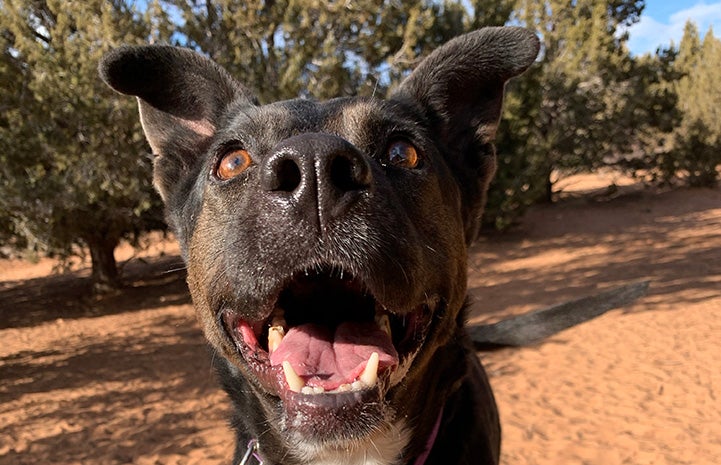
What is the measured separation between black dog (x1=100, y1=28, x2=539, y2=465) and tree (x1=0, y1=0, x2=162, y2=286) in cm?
789

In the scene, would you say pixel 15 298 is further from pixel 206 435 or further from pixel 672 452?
pixel 672 452

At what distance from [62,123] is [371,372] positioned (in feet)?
35.9

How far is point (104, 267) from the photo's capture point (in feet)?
51.1

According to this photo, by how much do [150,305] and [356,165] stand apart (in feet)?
44.9

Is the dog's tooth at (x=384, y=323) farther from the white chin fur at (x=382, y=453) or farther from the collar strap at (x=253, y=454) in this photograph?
the collar strap at (x=253, y=454)

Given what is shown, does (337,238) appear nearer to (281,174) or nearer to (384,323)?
(281,174)

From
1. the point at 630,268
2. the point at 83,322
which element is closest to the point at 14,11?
the point at 83,322

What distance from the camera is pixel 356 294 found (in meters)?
2.33

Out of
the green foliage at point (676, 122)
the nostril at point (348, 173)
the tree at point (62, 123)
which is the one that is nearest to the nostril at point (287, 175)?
the nostril at point (348, 173)

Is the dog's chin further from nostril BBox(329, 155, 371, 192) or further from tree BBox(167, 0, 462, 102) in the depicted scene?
tree BBox(167, 0, 462, 102)

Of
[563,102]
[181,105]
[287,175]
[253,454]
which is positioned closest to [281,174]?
[287,175]

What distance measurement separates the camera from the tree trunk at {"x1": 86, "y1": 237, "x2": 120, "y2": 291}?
15.1 m

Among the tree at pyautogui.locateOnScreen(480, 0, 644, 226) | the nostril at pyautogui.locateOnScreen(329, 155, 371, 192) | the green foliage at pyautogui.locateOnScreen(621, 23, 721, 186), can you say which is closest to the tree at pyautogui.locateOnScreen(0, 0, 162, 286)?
the nostril at pyautogui.locateOnScreen(329, 155, 371, 192)

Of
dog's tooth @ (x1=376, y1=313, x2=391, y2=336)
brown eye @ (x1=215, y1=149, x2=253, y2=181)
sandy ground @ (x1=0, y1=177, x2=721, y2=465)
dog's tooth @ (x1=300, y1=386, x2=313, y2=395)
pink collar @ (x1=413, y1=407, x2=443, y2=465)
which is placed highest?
brown eye @ (x1=215, y1=149, x2=253, y2=181)
